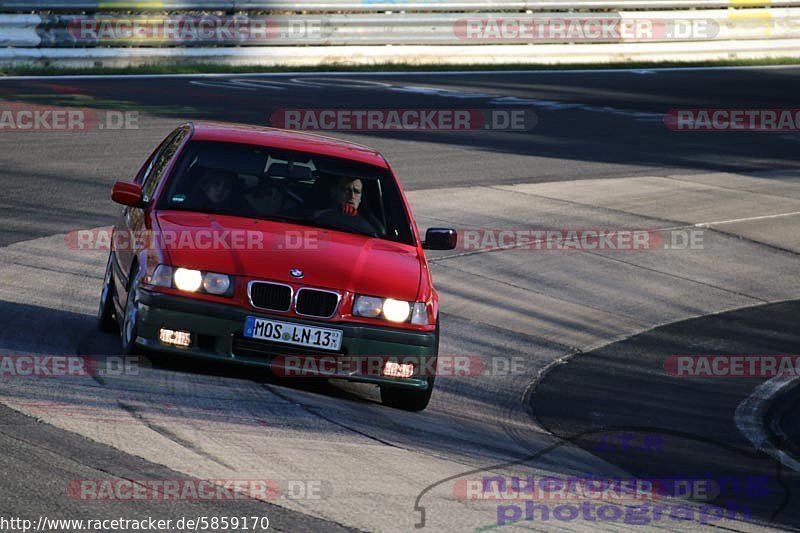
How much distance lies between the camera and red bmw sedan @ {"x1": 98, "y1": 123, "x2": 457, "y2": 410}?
8.30 meters

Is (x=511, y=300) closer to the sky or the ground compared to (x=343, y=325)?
closer to the ground

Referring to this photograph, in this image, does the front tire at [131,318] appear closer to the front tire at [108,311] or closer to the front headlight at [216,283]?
the front headlight at [216,283]

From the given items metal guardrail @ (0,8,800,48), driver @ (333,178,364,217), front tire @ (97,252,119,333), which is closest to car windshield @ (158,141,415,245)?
driver @ (333,178,364,217)

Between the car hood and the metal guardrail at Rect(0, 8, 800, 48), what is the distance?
15733 millimetres

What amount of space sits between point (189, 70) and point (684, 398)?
54.1ft

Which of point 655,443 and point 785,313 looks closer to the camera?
point 655,443

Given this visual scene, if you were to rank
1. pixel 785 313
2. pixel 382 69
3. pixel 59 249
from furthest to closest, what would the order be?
pixel 382 69
pixel 785 313
pixel 59 249

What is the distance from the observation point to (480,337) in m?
11.9

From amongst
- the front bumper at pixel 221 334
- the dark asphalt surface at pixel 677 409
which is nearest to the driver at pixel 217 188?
the front bumper at pixel 221 334

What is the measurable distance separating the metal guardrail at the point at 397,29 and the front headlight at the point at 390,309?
16.6m

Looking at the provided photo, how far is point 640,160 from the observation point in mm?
20625

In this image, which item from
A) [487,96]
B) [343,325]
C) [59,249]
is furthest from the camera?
[487,96]

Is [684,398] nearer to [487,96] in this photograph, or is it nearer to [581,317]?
[581,317]

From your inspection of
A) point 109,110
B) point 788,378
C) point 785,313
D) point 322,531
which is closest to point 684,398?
point 788,378
